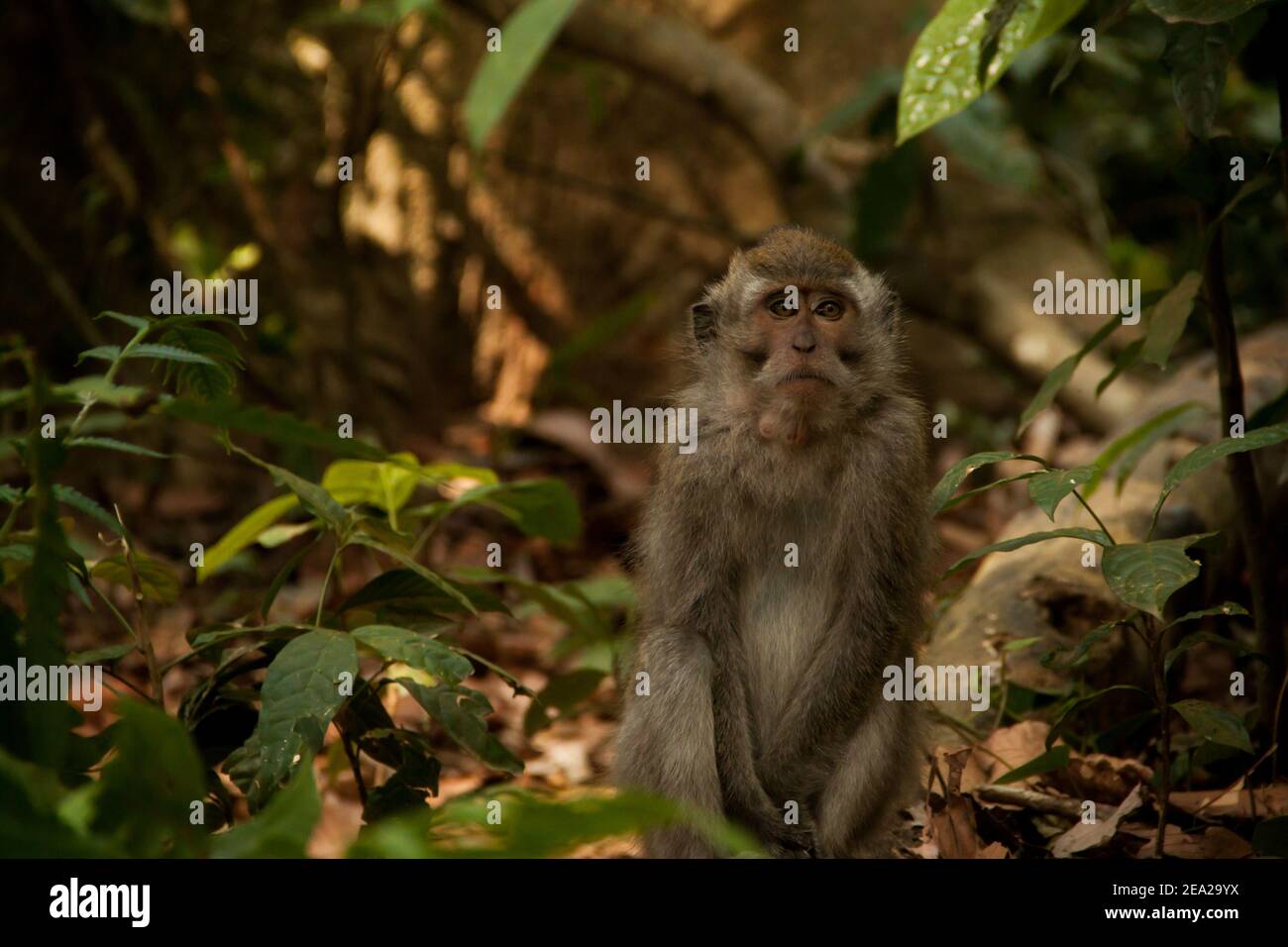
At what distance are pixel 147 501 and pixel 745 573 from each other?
6.08 meters

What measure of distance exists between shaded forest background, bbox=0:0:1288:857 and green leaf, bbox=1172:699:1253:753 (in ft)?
0.91

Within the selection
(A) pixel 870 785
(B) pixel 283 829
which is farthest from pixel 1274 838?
(B) pixel 283 829

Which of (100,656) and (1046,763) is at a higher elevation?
(100,656)

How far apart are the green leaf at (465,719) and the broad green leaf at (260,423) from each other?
2.55 ft

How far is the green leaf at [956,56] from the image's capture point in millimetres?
4219

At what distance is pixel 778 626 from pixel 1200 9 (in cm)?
254

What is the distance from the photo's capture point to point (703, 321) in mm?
5457

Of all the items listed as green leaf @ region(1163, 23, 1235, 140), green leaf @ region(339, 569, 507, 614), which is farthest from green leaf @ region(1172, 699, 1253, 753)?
green leaf @ region(339, 569, 507, 614)

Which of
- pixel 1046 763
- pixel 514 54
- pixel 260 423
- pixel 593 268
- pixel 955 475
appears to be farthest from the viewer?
pixel 593 268

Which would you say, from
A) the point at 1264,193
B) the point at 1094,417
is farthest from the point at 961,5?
the point at 1094,417
